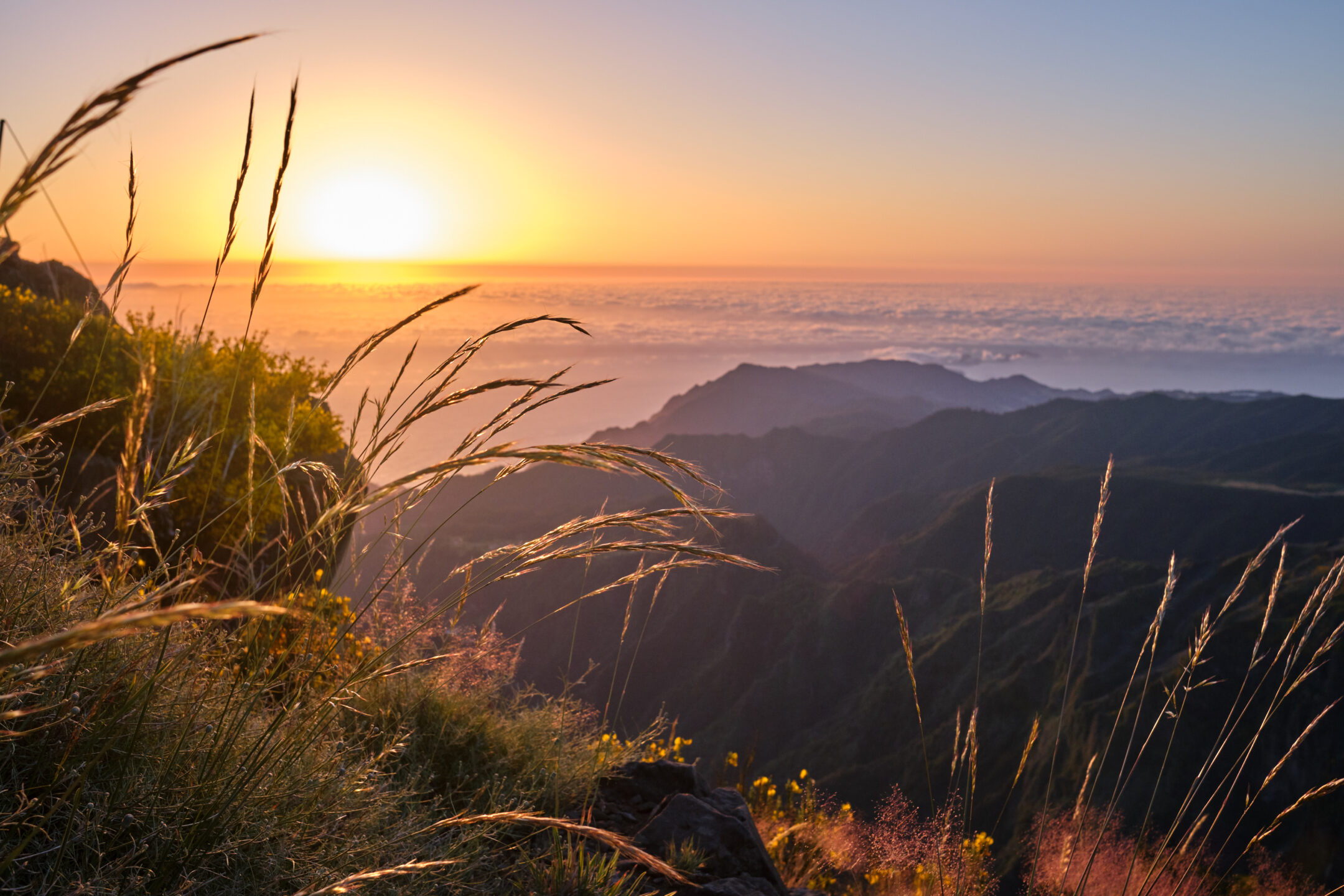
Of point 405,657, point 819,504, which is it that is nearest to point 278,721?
point 405,657

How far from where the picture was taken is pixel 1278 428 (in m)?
136

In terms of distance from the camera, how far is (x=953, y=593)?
3004 inches

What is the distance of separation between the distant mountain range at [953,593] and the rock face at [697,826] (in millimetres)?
766

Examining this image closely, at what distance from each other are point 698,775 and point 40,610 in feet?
9.98

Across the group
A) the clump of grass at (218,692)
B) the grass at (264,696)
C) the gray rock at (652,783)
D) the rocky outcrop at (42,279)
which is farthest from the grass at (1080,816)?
the rocky outcrop at (42,279)

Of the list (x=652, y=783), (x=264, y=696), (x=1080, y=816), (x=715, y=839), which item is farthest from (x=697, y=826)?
(x=264, y=696)

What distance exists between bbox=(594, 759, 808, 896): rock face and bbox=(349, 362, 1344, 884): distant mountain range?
0.77 m

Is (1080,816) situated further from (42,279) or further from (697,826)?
(42,279)

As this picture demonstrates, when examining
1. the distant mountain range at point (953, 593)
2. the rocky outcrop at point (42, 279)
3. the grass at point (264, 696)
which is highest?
the rocky outcrop at point (42, 279)

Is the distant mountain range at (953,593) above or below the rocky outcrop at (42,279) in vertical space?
below

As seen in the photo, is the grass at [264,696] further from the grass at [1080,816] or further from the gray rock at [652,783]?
the gray rock at [652,783]

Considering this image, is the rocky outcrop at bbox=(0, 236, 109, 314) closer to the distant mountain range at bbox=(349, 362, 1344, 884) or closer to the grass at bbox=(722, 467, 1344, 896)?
the grass at bbox=(722, 467, 1344, 896)

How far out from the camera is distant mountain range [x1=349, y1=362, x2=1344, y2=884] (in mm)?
51094

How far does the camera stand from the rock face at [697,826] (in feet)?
9.95
